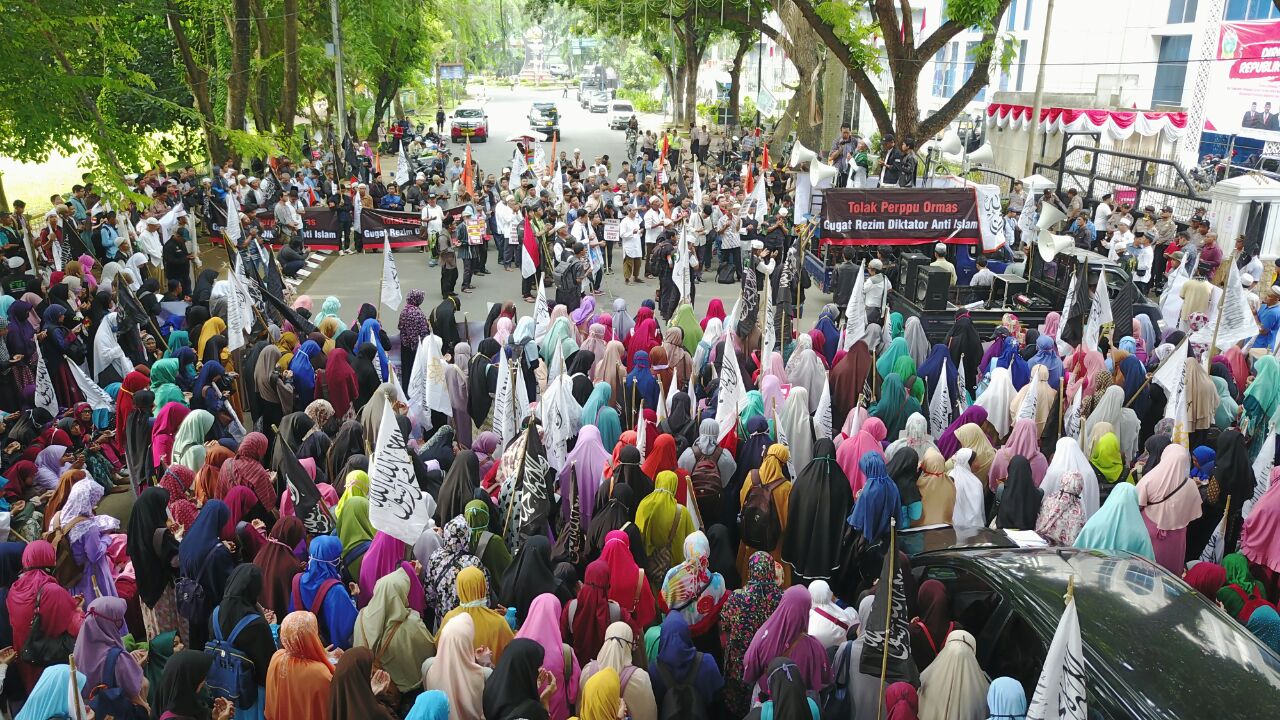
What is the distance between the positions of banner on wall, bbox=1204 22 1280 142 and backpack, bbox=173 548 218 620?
31752 mm

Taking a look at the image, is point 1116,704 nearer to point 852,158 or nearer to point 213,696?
point 213,696

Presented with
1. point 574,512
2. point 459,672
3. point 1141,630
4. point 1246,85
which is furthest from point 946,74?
point 459,672

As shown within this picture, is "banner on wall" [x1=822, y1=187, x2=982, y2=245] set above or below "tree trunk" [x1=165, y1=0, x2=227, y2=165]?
below

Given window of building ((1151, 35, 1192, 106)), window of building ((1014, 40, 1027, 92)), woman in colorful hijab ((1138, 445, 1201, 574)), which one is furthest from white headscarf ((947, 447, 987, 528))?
window of building ((1014, 40, 1027, 92))

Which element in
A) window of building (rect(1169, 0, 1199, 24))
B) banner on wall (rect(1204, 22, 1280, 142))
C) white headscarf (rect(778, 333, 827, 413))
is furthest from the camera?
window of building (rect(1169, 0, 1199, 24))

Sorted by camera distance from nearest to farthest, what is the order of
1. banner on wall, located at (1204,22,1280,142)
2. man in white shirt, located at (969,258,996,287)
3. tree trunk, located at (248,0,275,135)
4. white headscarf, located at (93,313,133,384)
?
white headscarf, located at (93,313,133,384) < man in white shirt, located at (969,258,996,287) < tree trunk, located at (248,0,275,135) < banner on wall, located at (1204,22,1280,142)

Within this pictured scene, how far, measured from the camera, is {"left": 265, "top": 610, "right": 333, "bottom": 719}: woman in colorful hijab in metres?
4.62

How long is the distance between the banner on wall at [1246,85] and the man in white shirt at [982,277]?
764 inches

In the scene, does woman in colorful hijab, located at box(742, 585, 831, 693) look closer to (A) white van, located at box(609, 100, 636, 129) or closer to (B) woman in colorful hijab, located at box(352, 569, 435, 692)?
(B) woman in colorful hijab, located at box(352, 569, 435, 692)

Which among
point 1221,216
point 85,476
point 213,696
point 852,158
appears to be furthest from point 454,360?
point 1221,216

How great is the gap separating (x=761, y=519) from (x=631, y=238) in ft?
39.5

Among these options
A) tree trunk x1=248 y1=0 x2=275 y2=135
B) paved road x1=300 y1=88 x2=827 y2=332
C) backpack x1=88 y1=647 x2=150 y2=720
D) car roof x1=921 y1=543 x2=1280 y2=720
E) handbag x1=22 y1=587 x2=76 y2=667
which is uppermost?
tree trunk x1=248 y1=0 x2=275 y2=135

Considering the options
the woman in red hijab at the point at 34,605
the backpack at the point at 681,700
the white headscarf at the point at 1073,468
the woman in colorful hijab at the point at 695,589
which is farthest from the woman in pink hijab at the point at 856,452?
the woman in red hijab at the point at 34,605

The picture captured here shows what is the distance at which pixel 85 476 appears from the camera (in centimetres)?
657
